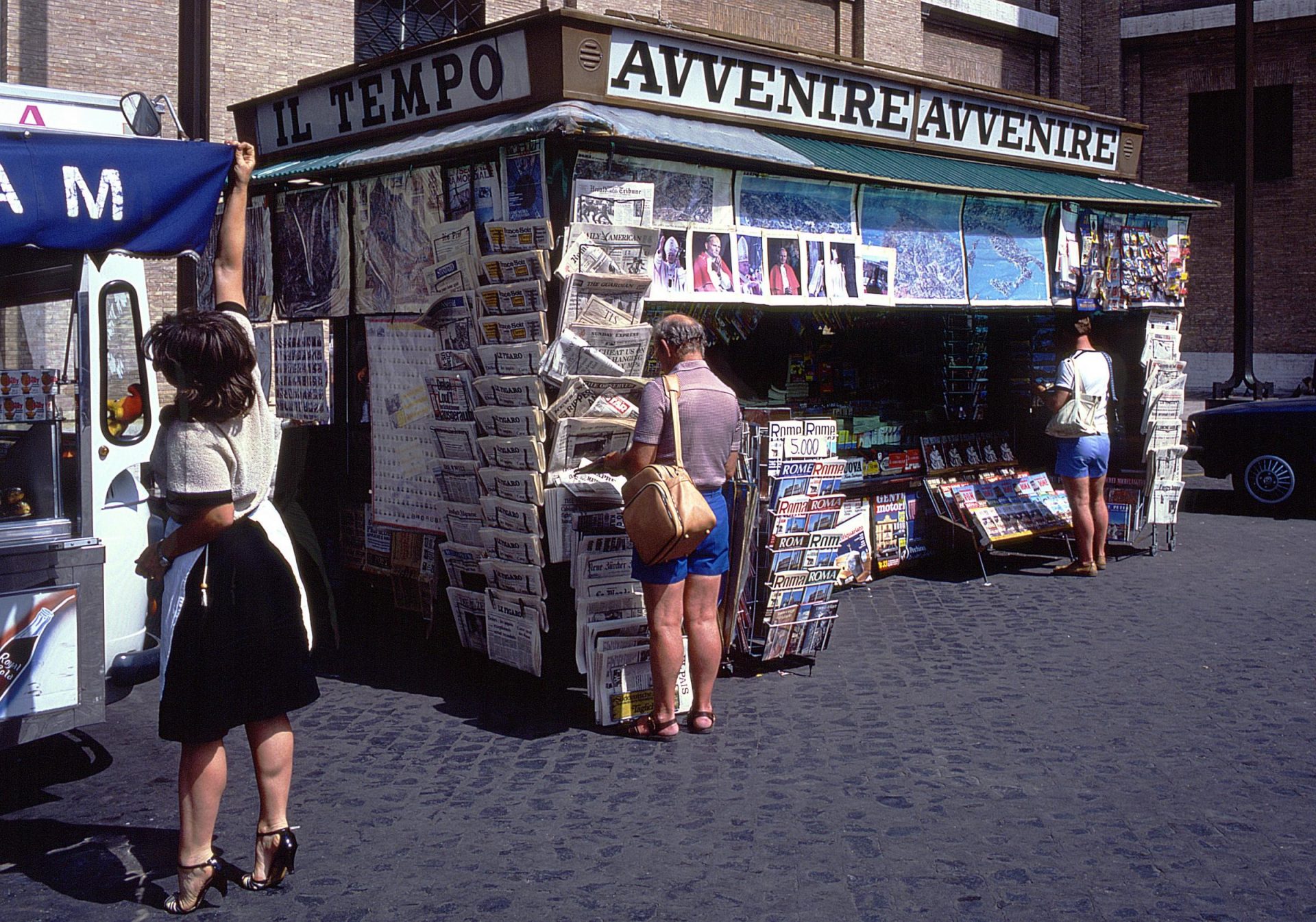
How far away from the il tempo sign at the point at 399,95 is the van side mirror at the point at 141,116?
179 cm

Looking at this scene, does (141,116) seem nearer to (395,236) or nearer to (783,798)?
(395,236)

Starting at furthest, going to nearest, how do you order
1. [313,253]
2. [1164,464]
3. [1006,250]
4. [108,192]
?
[1164,464]
[1006,250]
[313,253]
[108,192]

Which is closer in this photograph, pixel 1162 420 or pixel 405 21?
pixel 1162 420

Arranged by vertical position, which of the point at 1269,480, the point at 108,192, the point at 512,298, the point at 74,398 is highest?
the point at 108,192

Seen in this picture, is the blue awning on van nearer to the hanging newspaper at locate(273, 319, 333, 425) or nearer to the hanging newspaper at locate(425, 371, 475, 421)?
the hanging newspaper at locate(425, 371, 475, 421)

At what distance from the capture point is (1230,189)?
2573 cm

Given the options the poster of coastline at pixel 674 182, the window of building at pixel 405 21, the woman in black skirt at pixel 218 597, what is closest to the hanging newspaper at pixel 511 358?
the poster of coastline at pixel 674 182

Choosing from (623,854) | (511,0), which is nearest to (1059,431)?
(623,854)

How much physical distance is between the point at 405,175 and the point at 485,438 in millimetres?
1753

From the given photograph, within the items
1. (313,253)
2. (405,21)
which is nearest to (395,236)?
(313,253)

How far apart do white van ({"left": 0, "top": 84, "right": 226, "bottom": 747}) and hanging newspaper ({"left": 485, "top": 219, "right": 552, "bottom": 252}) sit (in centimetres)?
142

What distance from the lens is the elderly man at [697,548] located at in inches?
218

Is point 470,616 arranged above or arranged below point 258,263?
below

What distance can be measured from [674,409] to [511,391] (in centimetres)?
100
